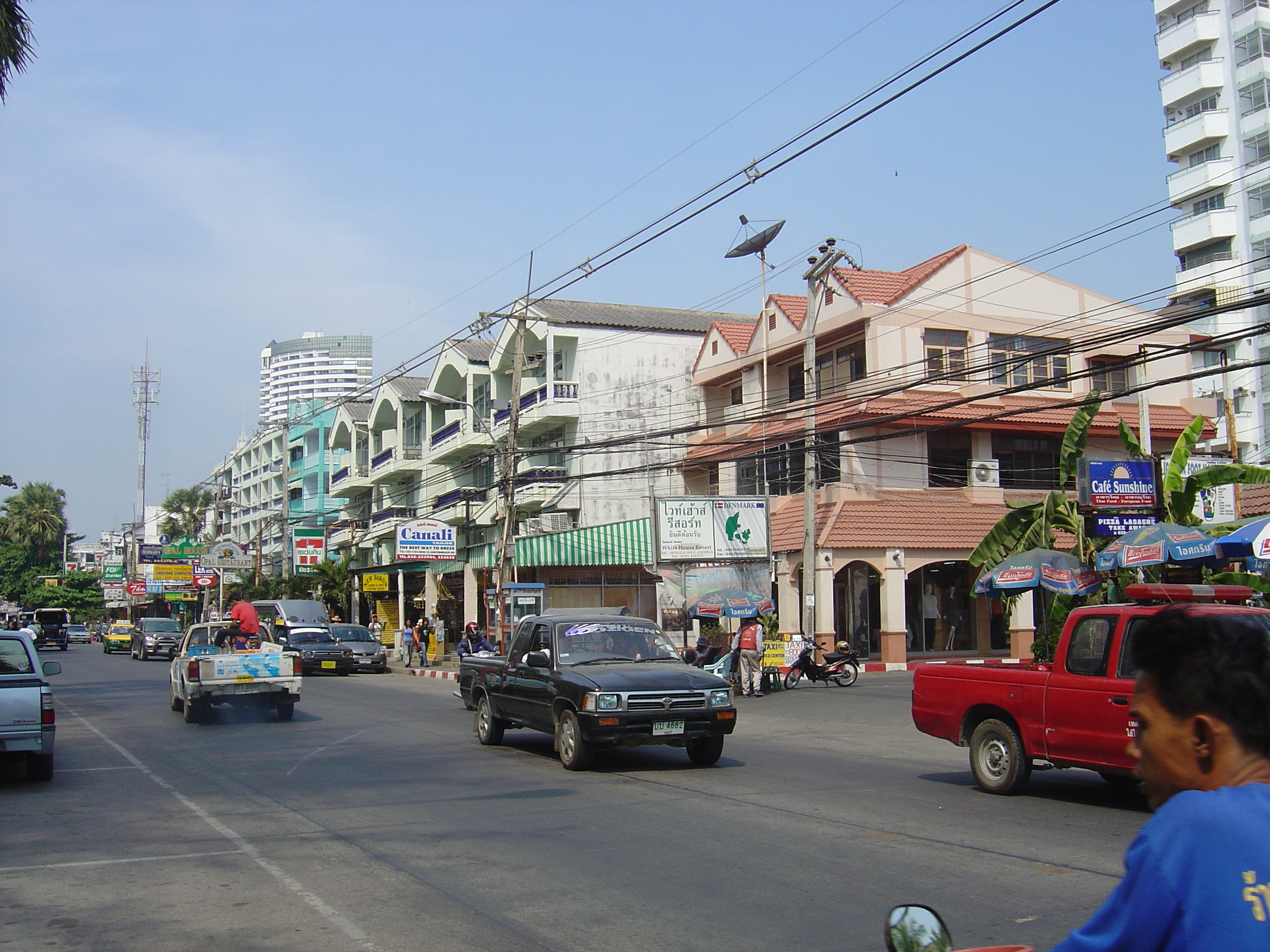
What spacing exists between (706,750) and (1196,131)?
170ft

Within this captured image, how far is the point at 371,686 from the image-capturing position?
29.7 m

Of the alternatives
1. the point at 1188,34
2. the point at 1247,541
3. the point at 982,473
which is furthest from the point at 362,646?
the point at 1188,34

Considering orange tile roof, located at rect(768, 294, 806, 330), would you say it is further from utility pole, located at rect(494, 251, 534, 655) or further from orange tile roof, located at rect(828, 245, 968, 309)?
utility pole, located at rect(494, 251, 534, 655)

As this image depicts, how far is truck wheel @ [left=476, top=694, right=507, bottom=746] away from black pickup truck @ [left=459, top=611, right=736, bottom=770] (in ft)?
0.06

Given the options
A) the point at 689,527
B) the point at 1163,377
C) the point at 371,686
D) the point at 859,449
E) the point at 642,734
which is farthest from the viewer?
the point at 1163,377

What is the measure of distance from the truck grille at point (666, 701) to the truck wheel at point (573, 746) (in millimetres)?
647

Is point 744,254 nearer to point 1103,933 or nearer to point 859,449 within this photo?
point 859,449

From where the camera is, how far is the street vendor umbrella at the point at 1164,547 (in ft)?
59.0

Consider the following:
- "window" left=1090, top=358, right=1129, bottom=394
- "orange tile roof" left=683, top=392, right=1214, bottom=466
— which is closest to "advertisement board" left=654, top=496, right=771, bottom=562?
"orange tile roof" left=683, top=392, right=1214, bottom=466

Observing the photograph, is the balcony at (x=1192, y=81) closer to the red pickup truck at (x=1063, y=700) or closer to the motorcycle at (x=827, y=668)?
the motorcycle at (x=827, y=668)

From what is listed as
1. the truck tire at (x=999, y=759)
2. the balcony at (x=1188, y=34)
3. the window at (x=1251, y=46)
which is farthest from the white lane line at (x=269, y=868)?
the balcony at (x=1188, y=34)

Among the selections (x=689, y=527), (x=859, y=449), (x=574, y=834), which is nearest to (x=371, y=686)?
(x=689, y=527)

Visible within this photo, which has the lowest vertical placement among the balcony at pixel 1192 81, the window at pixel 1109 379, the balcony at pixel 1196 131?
the window at pixel 1109 379

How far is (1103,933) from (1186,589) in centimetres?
926
